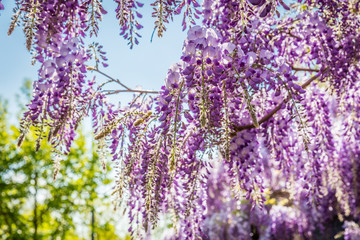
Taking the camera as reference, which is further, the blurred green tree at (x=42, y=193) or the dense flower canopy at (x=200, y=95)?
the blurred green tree at (x=42, y=193)

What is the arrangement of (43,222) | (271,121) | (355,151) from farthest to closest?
1. (43,222)
2. (355,151)
3. (271,121)

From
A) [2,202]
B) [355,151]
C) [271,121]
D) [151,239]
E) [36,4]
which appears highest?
[2,202]

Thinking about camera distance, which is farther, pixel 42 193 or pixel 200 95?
pixel 42 193

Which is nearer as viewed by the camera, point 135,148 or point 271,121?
point 135,148

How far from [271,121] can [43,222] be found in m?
12.3

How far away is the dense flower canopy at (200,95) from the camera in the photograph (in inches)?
54.8

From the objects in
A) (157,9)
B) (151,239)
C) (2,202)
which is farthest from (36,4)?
(2,202)

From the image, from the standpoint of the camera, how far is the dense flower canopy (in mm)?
1393

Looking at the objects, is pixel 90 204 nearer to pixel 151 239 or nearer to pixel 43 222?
pixel 43 222

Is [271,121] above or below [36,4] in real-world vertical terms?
below

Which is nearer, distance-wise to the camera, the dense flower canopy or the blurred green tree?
the dense flower canopy

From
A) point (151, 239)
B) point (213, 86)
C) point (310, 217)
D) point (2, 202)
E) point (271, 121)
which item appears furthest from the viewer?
point (2, 202)

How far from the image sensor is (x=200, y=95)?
1298 mm

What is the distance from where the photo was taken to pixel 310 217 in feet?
19.9
